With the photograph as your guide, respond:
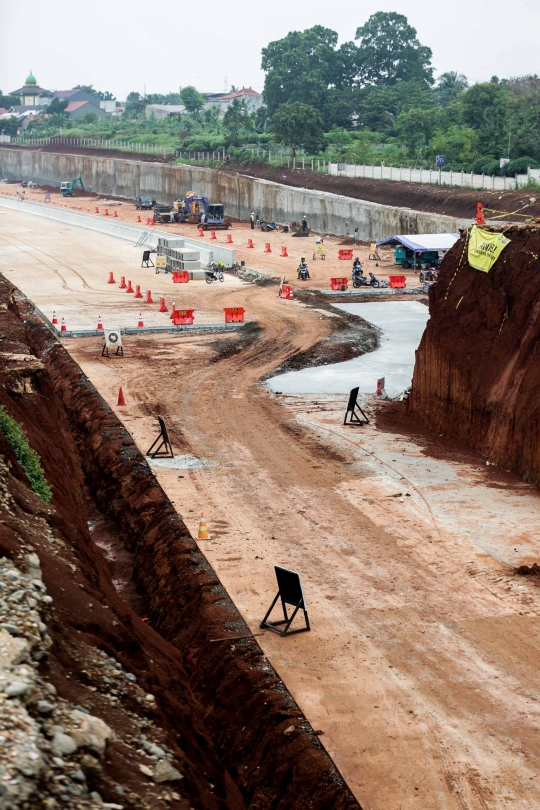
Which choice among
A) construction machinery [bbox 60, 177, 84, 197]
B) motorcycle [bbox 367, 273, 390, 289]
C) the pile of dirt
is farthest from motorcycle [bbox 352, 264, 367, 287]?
construction machinery [bbox 60, 177, 84, 197]

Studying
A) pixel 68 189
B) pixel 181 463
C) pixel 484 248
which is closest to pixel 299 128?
pixel 68 189

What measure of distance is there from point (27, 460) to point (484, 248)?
14481 mm

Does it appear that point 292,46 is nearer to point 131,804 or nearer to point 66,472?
point 66,472

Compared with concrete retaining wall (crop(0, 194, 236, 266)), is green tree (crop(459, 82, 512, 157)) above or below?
above

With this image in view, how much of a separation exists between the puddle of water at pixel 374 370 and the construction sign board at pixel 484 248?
5559mm

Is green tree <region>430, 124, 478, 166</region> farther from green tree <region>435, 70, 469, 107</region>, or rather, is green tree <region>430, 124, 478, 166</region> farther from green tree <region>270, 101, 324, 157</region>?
green tree <region>435, 70, 469, 107</region>

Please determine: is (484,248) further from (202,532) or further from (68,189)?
(68,189)

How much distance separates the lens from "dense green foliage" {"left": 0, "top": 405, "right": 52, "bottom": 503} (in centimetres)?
1514

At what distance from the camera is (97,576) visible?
41.8ft

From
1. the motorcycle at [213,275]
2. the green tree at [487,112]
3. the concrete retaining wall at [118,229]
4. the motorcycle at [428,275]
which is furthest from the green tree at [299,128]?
the motorcycle at [428,275]

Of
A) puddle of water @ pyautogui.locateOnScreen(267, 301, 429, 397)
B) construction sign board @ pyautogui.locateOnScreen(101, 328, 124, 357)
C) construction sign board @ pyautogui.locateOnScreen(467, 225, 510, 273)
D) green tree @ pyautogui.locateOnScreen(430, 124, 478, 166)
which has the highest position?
green tree @ pyautogui.locateOnScreen(430, 124, 478, 166)

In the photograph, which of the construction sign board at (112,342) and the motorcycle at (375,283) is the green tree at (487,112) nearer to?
the motorcycle at (375,283)

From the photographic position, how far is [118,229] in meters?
74.9

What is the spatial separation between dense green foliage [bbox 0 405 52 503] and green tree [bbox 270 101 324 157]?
83.4 meters
